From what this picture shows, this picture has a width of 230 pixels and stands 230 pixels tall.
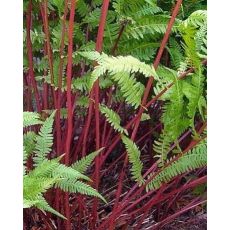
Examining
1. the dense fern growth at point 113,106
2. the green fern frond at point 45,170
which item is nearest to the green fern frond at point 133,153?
the dense fern growth at point 113,106

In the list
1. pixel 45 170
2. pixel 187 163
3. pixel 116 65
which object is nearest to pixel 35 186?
pixel 45 170

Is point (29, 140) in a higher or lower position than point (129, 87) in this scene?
lower

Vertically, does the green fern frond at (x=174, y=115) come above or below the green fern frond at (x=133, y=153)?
above

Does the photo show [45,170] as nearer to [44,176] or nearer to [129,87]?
[44,176]

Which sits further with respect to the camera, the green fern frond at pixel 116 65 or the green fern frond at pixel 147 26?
the green fern frond at pixel 147 26

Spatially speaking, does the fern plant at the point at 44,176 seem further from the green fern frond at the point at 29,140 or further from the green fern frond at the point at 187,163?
the green fern frond at the point at 187,163

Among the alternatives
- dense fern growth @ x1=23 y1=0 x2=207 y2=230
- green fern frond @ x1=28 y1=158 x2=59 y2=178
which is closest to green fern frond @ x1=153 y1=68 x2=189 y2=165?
dense fern growth @ x1=23 y1=0 x2=207 y2=230

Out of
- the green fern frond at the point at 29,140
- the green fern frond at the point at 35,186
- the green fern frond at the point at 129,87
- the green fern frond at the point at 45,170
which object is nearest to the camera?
the green fern frond at the point at 35,186

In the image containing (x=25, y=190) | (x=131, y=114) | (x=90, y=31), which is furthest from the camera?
(x=131, y=114)
